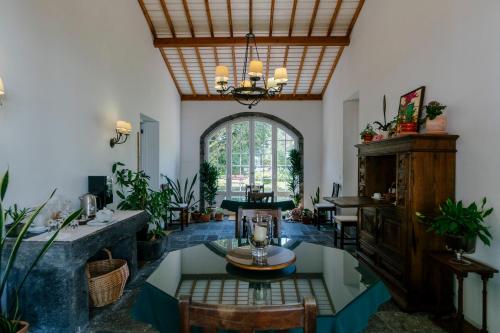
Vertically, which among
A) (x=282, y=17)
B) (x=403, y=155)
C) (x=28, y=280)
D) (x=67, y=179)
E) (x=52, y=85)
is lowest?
(x=28, y=280)

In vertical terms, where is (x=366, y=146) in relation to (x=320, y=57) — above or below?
below

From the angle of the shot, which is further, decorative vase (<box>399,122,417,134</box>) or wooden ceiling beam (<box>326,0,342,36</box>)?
wooden ceiling beam (<box>326,0,342,36</box>)

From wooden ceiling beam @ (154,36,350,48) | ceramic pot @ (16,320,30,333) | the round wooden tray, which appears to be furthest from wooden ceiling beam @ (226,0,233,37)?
ceramic pot @ (16,320,30,333)

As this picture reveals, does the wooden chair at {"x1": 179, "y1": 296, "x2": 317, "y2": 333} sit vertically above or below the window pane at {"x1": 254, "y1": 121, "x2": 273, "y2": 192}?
below

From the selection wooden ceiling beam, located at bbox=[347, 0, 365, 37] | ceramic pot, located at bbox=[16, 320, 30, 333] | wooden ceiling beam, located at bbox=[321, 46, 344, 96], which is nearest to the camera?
ceramic pot, located at bbox=[16, 320, 30, 333]

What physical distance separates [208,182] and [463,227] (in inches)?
258

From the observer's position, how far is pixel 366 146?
172 inches

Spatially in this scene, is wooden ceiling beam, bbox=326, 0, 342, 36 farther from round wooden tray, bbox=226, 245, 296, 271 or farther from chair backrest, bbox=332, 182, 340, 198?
round wooden tray, bbox=226, 245, 296, 271

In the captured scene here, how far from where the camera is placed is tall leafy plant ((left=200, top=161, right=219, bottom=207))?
8.34 m

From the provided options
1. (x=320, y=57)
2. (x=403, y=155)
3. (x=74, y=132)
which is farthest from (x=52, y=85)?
(x=320, y=57)

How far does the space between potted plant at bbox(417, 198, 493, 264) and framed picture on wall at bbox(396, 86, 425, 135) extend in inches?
40.8

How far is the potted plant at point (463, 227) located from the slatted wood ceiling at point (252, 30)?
14.3 feet

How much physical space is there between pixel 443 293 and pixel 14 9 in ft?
15.3

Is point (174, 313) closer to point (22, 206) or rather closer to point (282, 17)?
point (22, 206)
